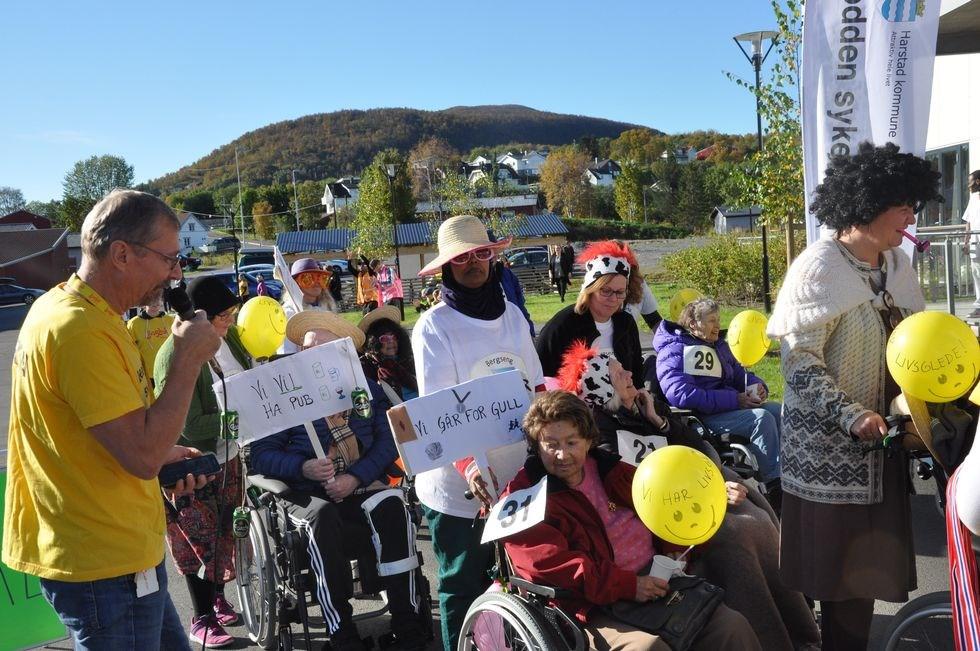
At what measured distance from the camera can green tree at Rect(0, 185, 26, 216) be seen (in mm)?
108150

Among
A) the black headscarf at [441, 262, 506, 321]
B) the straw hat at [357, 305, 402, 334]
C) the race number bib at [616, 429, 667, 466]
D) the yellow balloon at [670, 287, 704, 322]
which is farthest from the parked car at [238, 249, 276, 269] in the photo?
the black headscarf at [441, 262, 506, 321]

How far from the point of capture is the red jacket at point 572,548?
9.56ft

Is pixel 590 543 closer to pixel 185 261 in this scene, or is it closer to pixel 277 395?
pixel 277 395

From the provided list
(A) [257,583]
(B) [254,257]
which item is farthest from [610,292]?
(B) [254,257]

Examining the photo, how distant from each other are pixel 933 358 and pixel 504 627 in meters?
1.77

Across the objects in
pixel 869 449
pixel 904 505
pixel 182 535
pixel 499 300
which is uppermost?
Result: pixel 499 300

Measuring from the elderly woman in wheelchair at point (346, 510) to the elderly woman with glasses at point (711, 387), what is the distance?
202 cm

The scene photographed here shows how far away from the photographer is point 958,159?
45.2ft

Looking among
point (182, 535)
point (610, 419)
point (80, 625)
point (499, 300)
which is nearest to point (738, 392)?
point (610, 419)

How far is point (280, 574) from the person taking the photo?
4.08 meters

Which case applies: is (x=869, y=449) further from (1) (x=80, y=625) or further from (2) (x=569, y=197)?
(2) (x=569, y=197)

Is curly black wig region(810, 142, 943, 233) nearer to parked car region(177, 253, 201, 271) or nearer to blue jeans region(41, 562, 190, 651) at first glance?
parked car region(177, 253, 201, 271)

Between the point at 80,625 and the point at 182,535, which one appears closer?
the point at 80,625

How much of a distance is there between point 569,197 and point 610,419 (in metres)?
96.0
